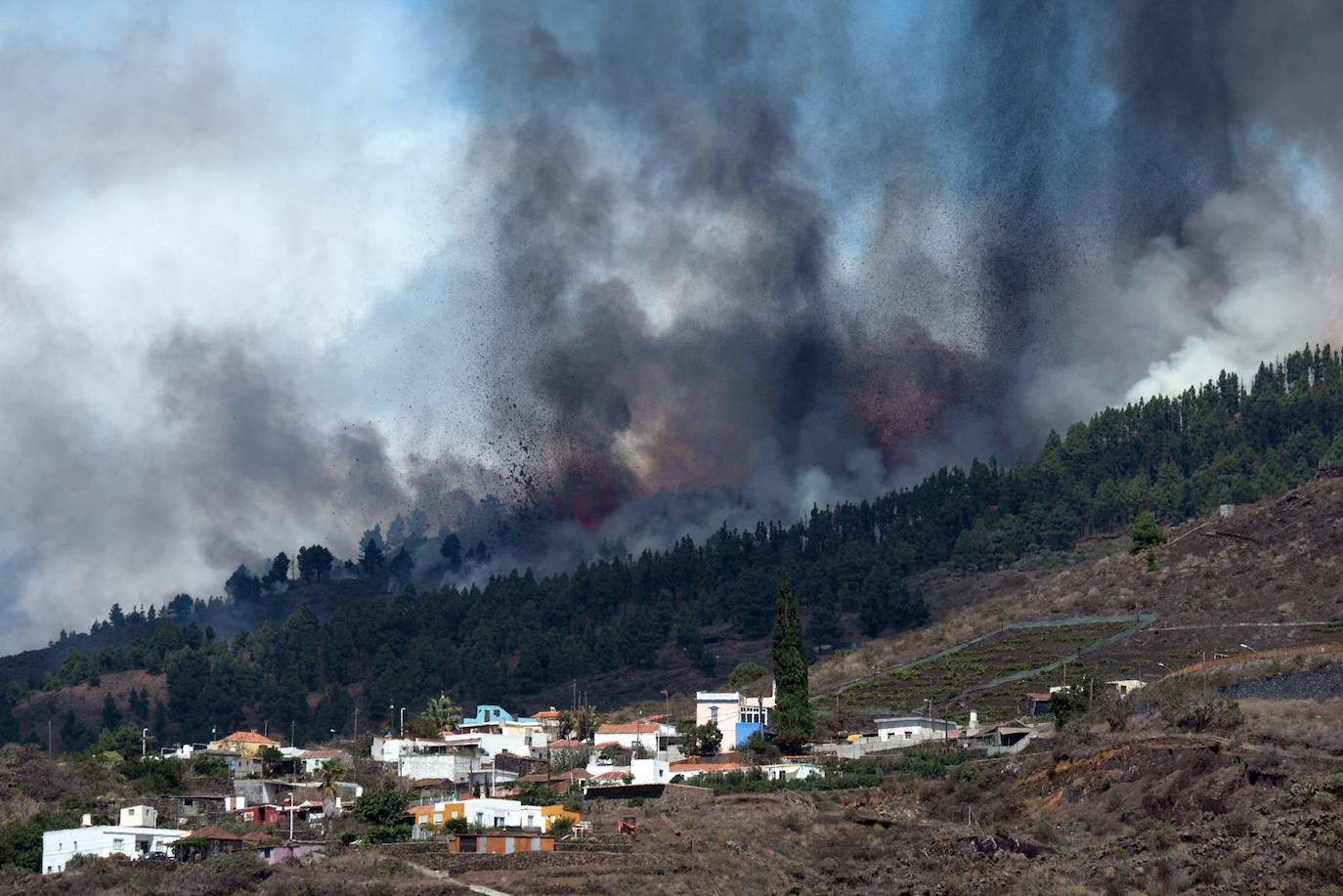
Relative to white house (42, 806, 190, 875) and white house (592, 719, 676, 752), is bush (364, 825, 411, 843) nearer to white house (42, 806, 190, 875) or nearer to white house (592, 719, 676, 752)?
white house (42, 806, 190, 875)

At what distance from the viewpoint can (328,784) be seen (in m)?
111

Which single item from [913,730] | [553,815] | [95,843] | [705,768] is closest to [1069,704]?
[913,730]

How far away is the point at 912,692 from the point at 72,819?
6139 centimetres

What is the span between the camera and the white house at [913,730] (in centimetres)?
11519

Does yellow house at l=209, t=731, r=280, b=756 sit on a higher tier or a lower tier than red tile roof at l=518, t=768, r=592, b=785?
higher

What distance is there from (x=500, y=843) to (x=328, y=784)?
79.9 ft

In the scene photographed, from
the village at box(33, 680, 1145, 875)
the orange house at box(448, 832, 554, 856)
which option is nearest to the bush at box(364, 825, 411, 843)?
the village at box(33, 680, 1145, 875)

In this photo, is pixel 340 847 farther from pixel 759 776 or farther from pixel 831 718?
pixel 831 718

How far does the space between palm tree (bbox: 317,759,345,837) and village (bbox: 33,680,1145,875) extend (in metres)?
0.15

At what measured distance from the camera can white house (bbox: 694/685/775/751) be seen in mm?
123312

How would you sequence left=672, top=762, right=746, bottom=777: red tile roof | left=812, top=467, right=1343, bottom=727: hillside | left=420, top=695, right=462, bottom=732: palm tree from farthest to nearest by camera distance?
left=420, top=695, right=462, bottom=732: palm tree
left=812, top=467, right=1343, bottom=727: hillside
left=672, top=762, right=746, bottom=777: red tile roof

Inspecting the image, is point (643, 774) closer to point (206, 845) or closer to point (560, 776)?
point (560, 776)

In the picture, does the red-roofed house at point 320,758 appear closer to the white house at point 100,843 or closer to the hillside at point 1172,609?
the white house at point 100,843

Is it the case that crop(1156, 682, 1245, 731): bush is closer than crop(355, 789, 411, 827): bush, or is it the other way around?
crop(1156, 682, 1245, 731): bush
